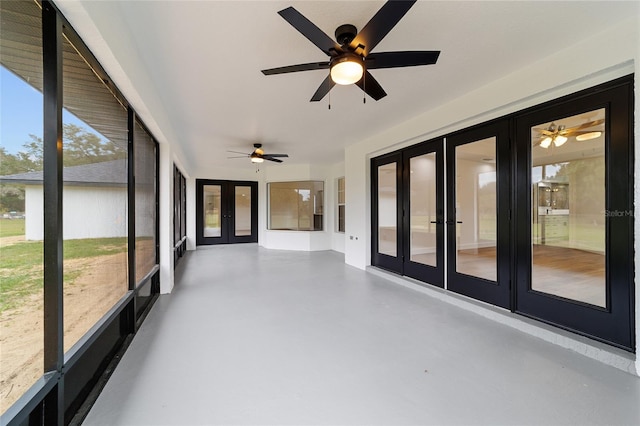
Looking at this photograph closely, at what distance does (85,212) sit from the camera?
6.89ft

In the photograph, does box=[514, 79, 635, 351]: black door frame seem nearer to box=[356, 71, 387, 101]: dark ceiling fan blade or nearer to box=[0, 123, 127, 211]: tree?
box=[356, 71, 387, 101]: dark ceiling fan blade

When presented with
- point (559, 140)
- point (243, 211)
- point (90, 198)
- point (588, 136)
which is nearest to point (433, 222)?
point (559, 140)

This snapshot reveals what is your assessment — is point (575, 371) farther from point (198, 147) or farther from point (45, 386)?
point (198, 147)

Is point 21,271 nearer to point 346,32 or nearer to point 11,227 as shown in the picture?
point 11,227

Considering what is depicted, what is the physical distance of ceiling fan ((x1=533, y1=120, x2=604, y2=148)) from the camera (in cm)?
275

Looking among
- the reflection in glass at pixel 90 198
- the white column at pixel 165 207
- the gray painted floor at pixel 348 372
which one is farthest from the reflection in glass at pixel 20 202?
the white column at pixel 165 207

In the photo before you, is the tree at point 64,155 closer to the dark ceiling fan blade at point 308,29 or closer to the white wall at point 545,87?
the dark ceiling fan blade at point 308,29

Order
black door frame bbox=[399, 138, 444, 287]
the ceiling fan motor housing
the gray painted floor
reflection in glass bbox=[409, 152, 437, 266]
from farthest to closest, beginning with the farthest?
reflection in glass bbox=[409, 152, 437, 266] → black door frame bbox=[399, 138, 444, 287] → the ceiling fan motor housing → the gray painted floor

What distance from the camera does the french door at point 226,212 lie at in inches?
394

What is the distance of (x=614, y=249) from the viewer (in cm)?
254

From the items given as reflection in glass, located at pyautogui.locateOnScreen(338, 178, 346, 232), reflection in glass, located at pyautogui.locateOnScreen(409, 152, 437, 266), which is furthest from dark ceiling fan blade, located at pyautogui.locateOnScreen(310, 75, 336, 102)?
reflection in glass, located at pyautogui.locateOnScreen(338, 178, 346, 232)

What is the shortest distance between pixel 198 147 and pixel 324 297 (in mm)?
4792

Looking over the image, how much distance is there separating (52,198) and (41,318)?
671 mm

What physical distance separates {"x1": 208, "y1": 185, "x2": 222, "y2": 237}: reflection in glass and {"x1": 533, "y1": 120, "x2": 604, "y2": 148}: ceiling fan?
945 cm
